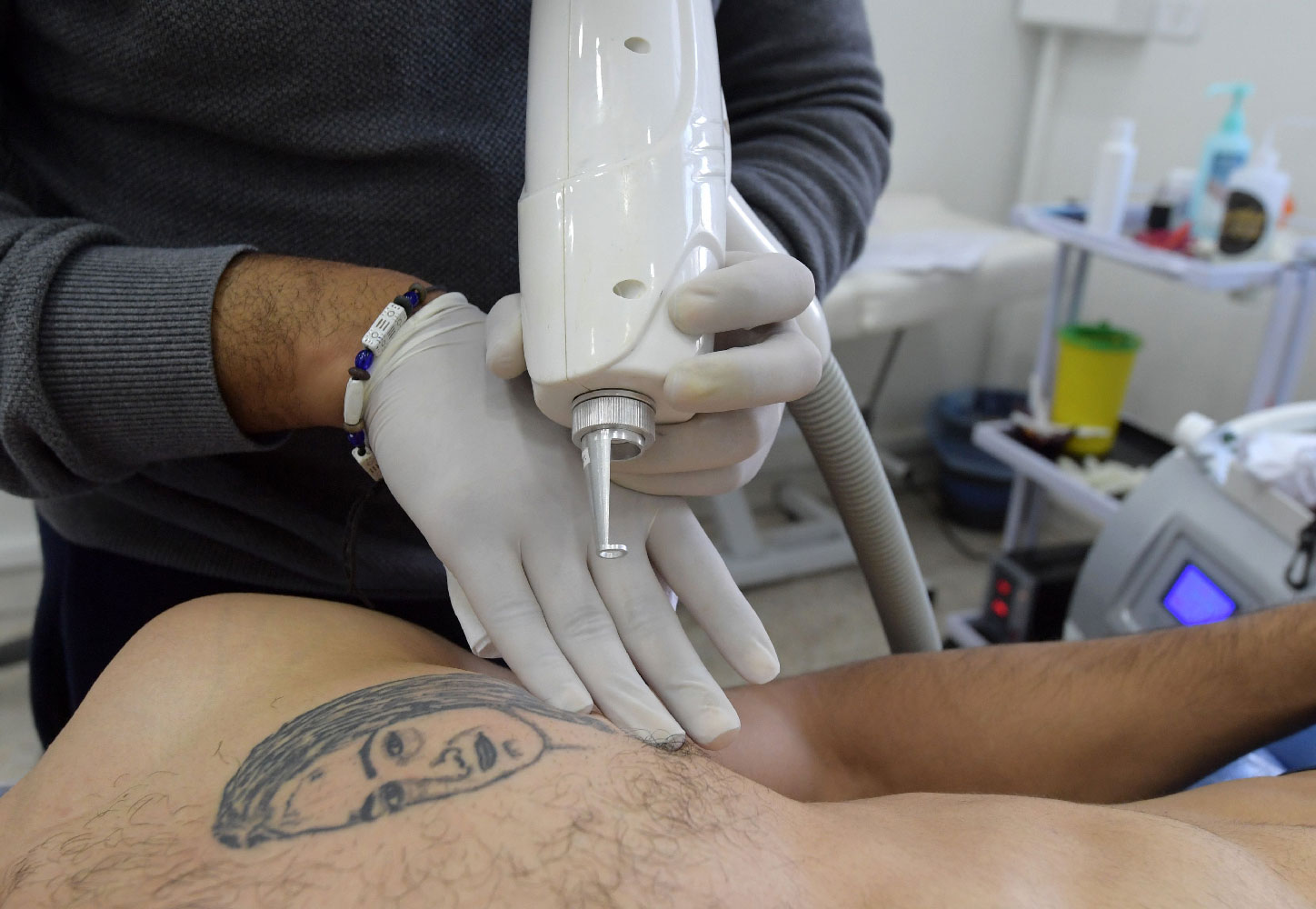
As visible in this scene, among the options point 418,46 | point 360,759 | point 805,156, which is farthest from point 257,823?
point 805,156

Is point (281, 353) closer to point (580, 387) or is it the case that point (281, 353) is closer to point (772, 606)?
point (580, 387)

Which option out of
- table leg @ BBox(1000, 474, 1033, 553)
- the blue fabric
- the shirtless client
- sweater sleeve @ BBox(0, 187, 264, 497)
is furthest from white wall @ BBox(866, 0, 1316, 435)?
sweater sleeve @ BBox(0, 187, 264, 497)

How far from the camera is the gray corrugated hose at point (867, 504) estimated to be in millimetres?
779

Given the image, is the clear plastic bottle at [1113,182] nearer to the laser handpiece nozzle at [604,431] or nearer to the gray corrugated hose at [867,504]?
the gray corrugated hose at [867,504]

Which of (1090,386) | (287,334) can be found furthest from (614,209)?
(1090,386)

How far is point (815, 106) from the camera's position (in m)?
0.99

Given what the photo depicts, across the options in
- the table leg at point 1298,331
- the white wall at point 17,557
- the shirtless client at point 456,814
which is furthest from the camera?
the white wall at point 17,557

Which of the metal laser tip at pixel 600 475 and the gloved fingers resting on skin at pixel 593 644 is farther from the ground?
the metal laser tip at pixel 600 475

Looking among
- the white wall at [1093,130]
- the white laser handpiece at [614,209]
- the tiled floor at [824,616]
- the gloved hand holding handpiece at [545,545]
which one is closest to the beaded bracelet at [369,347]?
the gloved hand holding handpiece at [545,545]

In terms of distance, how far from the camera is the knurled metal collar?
543mm

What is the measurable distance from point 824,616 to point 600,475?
6.19ft

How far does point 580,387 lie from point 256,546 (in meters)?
0.47

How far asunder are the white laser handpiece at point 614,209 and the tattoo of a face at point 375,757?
121mm

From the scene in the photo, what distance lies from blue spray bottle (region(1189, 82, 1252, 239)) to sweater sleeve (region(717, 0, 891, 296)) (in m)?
1.04
